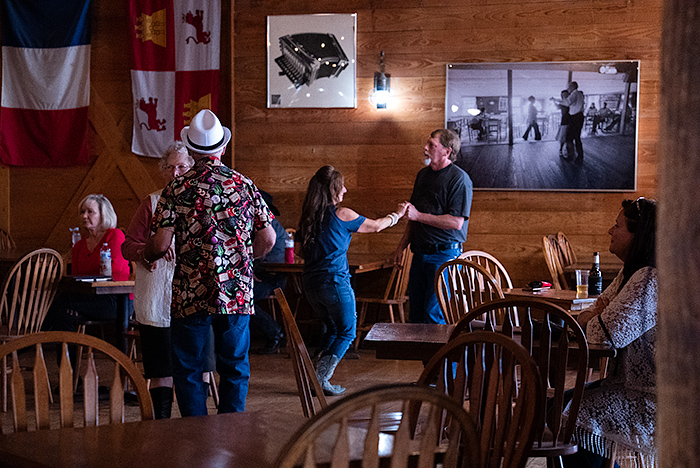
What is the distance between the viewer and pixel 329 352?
4.70m

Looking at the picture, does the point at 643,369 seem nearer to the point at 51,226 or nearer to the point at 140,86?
the point at 140,86

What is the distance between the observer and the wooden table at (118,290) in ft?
14.0

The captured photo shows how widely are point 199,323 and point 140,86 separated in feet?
15.2

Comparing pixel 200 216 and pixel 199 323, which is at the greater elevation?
pixel 200 216

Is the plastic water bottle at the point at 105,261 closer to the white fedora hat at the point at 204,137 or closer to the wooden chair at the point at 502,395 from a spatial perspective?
the white fedora hat at the point at 204,137

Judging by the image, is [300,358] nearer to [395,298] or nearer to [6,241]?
[395,298]

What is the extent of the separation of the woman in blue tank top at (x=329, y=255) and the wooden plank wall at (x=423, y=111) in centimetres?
226

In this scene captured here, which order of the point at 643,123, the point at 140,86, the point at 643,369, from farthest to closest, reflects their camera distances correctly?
the point at 140,86
the point at 643,123
the point at 643,369

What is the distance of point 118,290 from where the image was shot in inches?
169

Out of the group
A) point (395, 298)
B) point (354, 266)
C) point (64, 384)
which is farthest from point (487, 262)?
point (64, 384)

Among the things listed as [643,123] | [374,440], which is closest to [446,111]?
[643,123]

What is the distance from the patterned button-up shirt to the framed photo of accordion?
4.05 m

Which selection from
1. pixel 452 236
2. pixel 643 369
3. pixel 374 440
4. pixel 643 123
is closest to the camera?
pixel 374 440

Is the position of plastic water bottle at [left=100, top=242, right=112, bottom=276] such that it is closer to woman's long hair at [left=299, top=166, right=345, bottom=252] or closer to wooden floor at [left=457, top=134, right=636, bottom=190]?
woman's long hair at [left=299, top=166, right=345, bottom=252]
